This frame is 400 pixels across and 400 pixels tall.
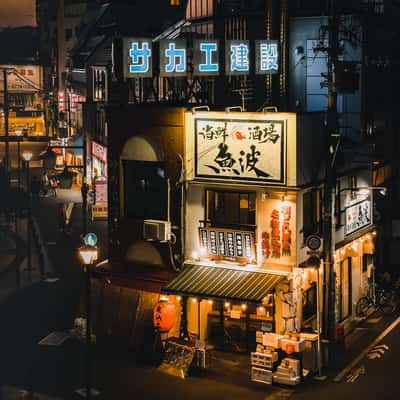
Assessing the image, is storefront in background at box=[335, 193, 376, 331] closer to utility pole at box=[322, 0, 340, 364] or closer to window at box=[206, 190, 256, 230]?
utility pole at box=[322, 0, 340, 364]

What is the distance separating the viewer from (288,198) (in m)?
28.6

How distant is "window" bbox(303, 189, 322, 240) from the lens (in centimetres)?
2964

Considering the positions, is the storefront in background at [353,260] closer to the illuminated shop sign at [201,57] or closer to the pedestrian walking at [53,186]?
the illuminated shop sign at [201,57]

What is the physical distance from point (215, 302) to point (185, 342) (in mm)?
2365

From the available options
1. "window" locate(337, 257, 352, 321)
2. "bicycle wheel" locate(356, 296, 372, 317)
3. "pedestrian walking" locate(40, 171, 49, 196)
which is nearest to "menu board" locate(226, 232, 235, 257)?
"window" locate(337, 257, 352, 321)

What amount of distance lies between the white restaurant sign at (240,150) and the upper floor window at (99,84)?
108 feet

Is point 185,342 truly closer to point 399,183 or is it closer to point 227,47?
point 227,47

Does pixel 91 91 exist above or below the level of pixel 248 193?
above

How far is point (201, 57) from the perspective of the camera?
31.3 meters

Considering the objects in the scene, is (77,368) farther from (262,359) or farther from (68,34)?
(68,34)

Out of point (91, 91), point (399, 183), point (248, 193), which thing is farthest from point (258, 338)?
point (91, 91)

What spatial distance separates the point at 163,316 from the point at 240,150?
6.06 metres

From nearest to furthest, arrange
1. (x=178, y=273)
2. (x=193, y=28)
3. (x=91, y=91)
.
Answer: (x=178, y=273), (x=193, y=28), (x=91, y=91)

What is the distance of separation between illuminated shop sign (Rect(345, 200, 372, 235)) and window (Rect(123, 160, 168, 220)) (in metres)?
7.20
